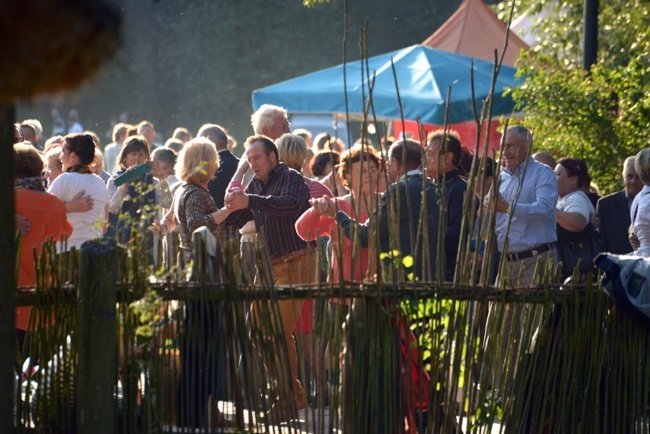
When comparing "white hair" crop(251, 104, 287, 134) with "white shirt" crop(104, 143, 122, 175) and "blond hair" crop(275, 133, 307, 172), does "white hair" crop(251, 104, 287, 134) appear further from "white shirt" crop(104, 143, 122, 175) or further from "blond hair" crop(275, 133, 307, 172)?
"white shirt" crop(104, 143, 122, 175)

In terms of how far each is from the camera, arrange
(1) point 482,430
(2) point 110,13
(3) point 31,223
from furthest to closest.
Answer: (3) point 31,223 → (1) point 482,430 → (2) point 110,13

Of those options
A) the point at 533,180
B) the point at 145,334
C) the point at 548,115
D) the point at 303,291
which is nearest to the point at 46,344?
the point at 145,334

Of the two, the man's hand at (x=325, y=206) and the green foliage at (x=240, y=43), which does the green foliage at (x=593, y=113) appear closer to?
the man's hand at (x=325, y=206)

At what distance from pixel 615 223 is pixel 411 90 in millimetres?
5303

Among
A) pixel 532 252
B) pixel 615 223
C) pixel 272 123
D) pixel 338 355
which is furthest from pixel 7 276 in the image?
pixel 615 223

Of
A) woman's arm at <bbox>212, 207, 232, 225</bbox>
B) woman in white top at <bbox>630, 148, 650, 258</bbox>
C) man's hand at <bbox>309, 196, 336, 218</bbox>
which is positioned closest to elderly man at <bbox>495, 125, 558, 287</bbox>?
woman in white top at <bbox>630, 148, 650, 258</bbox>

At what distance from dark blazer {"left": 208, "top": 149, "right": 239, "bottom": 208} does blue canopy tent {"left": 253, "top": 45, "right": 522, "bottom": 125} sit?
4055 millimetres

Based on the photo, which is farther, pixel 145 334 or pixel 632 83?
pixel 632 83

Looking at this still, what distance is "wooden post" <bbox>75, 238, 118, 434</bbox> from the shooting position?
14.5 ft

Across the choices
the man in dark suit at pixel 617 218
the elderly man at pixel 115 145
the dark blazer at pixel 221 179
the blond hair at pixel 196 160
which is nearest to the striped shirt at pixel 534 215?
the man in dark suit at pixel 617 218

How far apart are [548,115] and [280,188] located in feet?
12.8

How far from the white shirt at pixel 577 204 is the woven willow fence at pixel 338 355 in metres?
3.15

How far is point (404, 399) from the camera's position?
15.9 feet

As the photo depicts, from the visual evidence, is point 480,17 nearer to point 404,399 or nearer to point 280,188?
point 280,188
